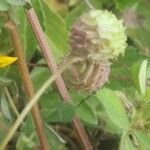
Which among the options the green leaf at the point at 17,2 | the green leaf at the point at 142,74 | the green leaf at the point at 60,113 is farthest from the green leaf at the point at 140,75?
the green leaf at the point at 17,2

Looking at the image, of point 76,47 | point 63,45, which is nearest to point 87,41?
point 76,47

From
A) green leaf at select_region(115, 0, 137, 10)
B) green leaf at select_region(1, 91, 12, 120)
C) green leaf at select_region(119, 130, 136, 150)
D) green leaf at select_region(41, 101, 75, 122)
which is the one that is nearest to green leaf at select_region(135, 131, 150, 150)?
green leaf at select_region(119, 130, 136, 150)

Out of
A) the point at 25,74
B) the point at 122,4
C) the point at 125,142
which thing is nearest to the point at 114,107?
the point at 125,142

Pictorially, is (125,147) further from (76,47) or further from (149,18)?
(149,18)

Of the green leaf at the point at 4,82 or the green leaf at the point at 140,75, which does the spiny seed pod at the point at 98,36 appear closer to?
the green leaf at the point at 140,75

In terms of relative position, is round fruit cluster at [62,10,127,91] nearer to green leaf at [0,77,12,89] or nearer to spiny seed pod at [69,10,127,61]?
spiny seed pod at [69,10,127,61]

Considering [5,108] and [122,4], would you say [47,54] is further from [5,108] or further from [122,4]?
[122,4]
